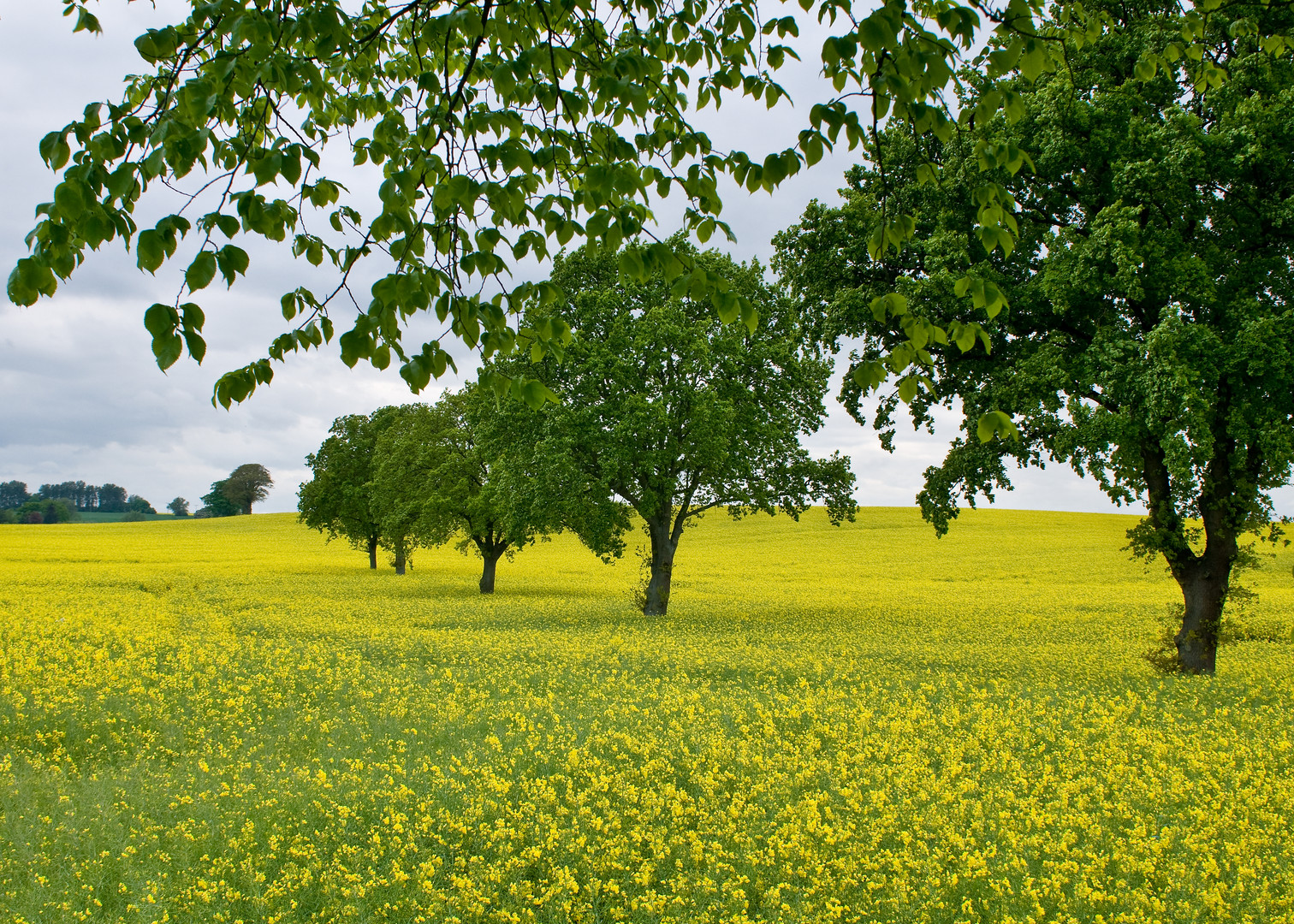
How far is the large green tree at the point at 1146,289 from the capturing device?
1351 cm

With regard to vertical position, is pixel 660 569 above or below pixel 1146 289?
below

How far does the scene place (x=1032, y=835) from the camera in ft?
22.0

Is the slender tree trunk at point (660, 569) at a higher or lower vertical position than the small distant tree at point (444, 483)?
lower

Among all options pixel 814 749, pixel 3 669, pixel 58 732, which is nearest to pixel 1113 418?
pixel 814 749

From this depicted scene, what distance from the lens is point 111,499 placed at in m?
147

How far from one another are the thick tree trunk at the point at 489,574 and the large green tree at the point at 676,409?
12886 millimetres

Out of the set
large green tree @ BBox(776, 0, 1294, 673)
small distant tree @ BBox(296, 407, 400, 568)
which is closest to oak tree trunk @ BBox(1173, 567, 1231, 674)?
large green tree @ BBox(776, 0, 1294, 673)

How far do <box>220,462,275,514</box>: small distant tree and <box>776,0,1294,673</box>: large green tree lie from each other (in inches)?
4955

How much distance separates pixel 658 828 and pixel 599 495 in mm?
18717

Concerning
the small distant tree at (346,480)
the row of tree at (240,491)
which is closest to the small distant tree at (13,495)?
the row of tree at (240,491)

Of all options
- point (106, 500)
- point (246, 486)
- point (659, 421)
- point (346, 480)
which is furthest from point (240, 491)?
point (659, 421)

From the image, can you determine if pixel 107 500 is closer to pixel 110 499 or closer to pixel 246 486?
pixel 110 499

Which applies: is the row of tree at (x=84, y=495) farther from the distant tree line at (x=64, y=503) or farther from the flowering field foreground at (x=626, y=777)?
the flowering field foreground at (x=626, y=777)

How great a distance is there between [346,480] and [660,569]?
31.8m
